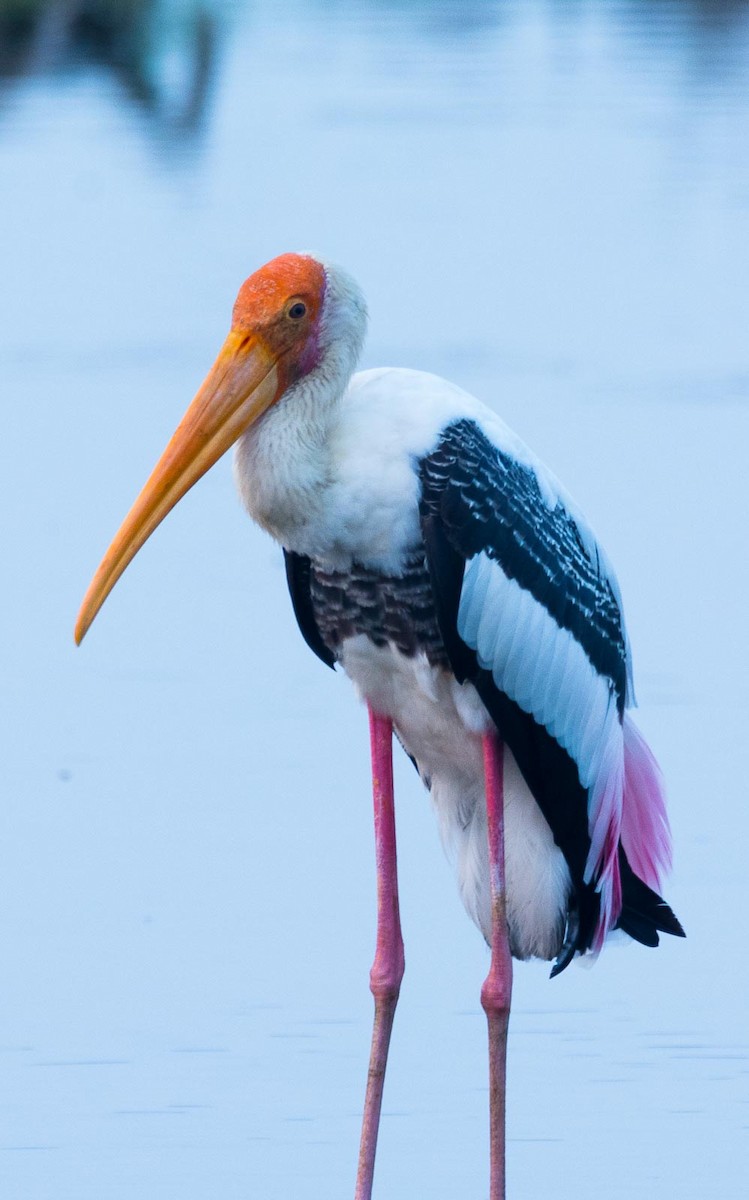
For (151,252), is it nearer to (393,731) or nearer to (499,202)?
(499,202)

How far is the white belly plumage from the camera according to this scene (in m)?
4.51

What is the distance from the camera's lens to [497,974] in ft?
15.5

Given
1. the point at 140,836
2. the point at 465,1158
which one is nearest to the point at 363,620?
the point at 465,1158

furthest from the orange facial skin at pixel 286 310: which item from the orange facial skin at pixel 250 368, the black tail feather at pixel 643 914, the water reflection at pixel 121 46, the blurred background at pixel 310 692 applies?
the water reflection at pixel 121 46

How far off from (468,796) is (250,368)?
1.00 metres

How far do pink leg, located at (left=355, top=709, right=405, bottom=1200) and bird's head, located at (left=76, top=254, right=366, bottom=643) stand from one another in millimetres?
601

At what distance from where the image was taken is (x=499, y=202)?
13688 millimetres

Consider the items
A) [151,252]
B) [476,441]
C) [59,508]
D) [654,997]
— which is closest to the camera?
[476,441]

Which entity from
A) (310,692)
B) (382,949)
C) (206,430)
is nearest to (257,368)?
(206,430)

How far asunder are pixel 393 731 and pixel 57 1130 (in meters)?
0.98

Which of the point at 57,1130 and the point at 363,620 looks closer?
the point at 363,620

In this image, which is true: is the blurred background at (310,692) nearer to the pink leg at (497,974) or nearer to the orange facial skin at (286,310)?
the pink leg at (497,974)

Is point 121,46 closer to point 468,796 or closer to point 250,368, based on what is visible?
point 468,796

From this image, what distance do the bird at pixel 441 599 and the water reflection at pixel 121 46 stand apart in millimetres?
12923
